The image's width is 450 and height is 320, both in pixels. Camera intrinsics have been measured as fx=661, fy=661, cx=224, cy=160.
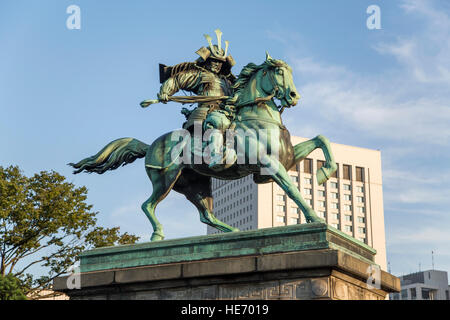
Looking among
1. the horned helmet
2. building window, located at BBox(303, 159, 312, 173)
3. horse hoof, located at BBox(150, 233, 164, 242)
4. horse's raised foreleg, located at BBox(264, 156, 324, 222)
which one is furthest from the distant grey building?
horse's raised foreleg, located at BBox(264, 156, 324, 222)

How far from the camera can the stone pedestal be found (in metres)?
9.77

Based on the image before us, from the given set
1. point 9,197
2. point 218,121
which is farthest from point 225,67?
point 9,197

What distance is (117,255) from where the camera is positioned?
11672 mm

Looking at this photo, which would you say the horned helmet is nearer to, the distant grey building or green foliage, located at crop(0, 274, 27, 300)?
green foliage, located at crop(0, 274, 27, 300)

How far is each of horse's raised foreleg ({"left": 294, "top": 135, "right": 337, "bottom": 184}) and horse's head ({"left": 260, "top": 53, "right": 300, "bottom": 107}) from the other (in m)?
0.77

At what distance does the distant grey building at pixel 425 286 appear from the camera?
97438mm

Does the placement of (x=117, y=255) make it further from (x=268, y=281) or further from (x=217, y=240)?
(x=268, y=281)

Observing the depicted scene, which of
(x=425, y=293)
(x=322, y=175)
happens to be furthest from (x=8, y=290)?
(x=425, y=293)

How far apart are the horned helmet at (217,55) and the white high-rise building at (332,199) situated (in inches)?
3534

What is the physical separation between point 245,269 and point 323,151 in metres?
2.78

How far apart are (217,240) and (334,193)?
10244 centimetres

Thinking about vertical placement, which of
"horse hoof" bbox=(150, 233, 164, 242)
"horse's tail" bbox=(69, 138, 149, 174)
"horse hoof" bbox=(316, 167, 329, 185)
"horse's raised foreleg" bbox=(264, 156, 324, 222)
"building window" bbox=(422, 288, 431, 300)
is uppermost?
"building window" bbox=(422, 288, 431, 300)

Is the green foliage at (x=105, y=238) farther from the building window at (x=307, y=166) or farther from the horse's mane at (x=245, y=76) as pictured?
the building window at (x=307, y=166)

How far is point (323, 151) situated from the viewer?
458 inches
